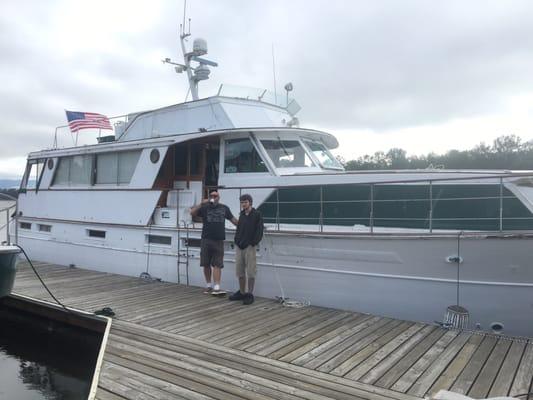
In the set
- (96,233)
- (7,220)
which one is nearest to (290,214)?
(96,233)

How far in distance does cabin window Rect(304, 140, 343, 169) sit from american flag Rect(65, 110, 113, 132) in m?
5.69

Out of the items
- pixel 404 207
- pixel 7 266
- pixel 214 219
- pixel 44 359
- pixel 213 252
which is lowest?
pixel 44 359

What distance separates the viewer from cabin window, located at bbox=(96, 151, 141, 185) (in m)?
9.21

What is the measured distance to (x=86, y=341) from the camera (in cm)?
639

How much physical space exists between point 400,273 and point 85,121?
8.85m

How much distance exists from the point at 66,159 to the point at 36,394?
6642 mm

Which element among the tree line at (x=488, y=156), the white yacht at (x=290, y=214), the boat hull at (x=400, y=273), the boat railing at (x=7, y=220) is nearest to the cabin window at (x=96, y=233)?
the white yacht at (x=290, y=214)

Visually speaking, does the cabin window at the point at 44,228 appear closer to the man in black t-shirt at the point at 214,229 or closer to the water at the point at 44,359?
the water at the point at 44,359

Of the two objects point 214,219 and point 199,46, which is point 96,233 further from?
point 199,46

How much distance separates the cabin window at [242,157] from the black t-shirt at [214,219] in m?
1.17

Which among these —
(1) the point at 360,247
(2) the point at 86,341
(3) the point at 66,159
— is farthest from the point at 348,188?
(3) the point at 66,159

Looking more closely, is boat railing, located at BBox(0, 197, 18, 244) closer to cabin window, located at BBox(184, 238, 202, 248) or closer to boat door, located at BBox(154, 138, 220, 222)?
boat door, located at BBox(154, 138, 220, 222)

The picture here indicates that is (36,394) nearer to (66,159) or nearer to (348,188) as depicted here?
(348,188)

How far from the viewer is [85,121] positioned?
36.1 feet
